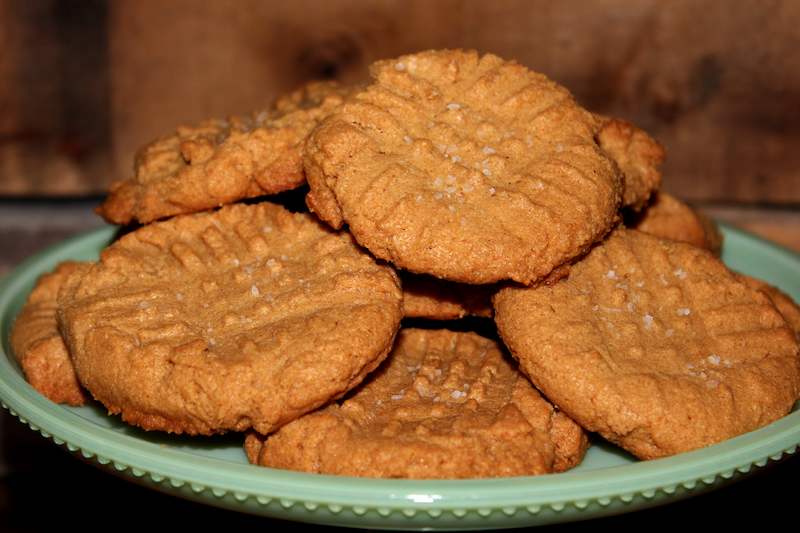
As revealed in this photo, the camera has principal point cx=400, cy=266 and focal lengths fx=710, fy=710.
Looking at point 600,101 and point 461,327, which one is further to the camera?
point 600,101

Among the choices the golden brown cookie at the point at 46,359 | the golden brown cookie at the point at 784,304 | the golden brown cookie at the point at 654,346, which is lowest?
the golden brown cookie at the point at 46,359

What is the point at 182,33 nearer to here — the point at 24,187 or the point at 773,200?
the point at 24,187

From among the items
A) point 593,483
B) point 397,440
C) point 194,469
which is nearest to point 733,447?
point 593,483

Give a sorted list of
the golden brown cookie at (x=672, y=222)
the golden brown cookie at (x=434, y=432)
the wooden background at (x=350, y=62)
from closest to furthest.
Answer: the golden brown cookie at (x=434, y=432) → the golden brown cookie at (x=672, y=222) → the wooden background at (x=350, y=62)

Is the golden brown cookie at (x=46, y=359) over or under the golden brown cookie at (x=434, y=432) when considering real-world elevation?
under

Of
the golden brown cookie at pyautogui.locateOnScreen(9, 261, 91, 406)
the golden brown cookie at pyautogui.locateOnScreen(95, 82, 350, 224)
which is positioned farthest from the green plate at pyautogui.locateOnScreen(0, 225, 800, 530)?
the golden brown cookie at pyautogui.locateOnScreen(95, 82, 350, 224)

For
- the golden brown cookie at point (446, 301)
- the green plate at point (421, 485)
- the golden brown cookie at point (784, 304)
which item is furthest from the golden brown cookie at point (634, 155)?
the green plate at point (421, 485)

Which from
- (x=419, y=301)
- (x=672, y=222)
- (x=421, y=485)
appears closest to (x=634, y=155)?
(x=672, y=222)

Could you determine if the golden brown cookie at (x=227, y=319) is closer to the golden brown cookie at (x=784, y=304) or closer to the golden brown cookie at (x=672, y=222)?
the golden brown cookie at (x=672, y=222)
